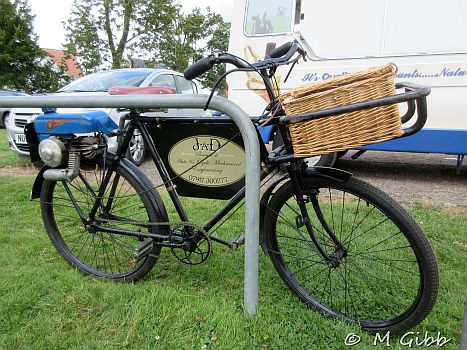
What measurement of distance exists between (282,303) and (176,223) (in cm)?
80

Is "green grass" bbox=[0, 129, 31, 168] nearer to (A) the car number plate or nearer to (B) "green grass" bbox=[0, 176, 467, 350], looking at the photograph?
(A) the car number plate

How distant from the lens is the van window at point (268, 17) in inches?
201

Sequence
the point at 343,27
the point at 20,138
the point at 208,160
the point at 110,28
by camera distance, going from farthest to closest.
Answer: the point at 110,28
the point at 20,138
the point at 343,27
the point at 208,160

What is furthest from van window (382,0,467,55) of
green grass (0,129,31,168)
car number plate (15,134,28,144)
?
green grass (0,129,31,168)

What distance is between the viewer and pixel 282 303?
227 centimetres

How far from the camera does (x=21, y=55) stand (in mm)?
29312

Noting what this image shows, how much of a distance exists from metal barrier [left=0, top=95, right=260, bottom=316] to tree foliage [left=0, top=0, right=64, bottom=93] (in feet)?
101

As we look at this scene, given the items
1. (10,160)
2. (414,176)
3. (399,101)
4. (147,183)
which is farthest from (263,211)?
(10,160)

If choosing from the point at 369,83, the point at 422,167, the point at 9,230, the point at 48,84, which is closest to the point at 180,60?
the point at 48,84

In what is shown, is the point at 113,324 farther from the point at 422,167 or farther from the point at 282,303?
the point at 422,167

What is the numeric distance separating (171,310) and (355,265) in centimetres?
121

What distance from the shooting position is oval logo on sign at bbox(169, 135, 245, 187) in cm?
223

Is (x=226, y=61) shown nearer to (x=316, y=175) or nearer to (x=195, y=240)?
(x=316, y=175)

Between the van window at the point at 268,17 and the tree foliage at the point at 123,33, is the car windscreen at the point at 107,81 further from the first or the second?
the tree foliage at the point at 123,33
